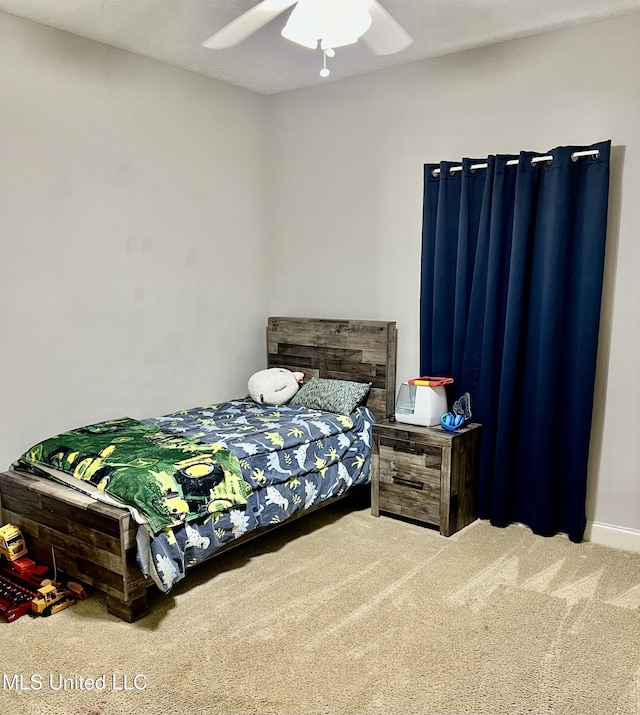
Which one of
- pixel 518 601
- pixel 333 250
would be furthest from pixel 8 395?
pixel 518 601

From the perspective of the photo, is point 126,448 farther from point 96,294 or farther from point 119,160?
point 119,160

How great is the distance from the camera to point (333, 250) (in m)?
4.21

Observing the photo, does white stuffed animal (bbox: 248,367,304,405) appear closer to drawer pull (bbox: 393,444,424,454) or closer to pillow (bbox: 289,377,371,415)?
pillow (bbox: 289,377,371,415)

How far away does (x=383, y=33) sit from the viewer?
9.71 ft

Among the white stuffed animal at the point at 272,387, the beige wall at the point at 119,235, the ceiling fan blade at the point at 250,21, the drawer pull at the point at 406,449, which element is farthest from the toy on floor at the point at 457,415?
the ceiling fan blade at the point at 250,21

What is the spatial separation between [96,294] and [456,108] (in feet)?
7.26

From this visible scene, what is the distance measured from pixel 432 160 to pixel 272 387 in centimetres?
164

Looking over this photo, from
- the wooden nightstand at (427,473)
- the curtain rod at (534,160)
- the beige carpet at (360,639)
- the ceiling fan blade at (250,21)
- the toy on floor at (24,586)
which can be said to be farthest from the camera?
the wooden nightstand at (427,473)

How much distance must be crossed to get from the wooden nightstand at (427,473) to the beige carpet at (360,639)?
24 cm

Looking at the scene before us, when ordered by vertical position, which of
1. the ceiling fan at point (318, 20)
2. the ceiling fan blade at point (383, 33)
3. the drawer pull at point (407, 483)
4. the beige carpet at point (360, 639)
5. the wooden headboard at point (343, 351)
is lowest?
the beige carpet at point (360, 639)

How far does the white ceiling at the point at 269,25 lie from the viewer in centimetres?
290

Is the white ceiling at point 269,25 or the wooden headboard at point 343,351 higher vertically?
the white ceiling at point 269,25

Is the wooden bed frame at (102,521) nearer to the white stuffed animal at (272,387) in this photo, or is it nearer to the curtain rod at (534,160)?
the white stuffed animal at (272,387)

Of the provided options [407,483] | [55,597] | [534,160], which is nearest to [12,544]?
[55,597]
